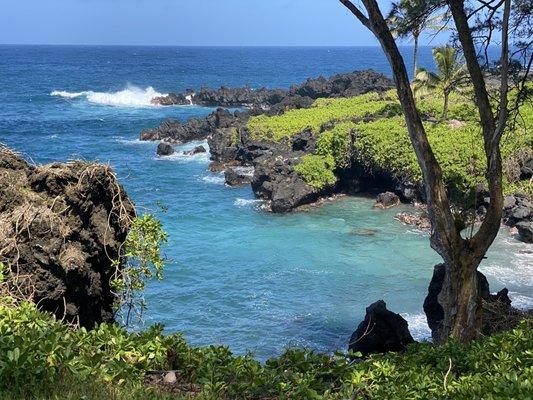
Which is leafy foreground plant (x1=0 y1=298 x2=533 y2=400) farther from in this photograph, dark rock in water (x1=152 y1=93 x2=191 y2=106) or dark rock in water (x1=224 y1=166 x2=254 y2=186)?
dark rock in water (x1=152 y1=93 x2=191 y2=106)

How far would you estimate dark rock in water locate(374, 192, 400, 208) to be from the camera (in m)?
29.1

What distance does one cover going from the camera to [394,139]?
30375 mm

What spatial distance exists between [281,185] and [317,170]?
2.19 meters

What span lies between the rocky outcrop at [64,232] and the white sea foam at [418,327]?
10.0 metres

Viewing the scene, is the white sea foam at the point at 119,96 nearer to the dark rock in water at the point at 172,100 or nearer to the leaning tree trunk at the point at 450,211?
the dark rock in water at the point at 172,100

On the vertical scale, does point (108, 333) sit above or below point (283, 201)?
above

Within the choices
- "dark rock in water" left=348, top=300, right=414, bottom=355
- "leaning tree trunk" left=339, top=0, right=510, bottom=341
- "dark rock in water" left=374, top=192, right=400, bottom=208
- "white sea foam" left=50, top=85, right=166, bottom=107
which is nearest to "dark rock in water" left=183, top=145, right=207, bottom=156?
"dark rock in water" left=374, top=192, right=400, bottom=208

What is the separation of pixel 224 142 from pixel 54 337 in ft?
116

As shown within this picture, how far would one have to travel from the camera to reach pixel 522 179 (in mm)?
26844

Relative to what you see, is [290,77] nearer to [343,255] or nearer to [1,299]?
[343,255]

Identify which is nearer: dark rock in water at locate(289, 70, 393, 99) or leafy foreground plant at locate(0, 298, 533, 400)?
leafy foreground plant at locate(0, 298, 533, 400)

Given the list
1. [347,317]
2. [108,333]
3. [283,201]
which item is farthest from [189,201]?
[108,333]

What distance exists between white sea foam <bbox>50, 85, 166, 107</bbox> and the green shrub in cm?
4929

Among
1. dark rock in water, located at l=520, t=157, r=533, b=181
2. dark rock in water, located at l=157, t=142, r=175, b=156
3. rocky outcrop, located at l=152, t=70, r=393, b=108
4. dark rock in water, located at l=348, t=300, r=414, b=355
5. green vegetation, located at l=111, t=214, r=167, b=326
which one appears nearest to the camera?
green vegetation, located at l=111, t=214, r=167, b=326
